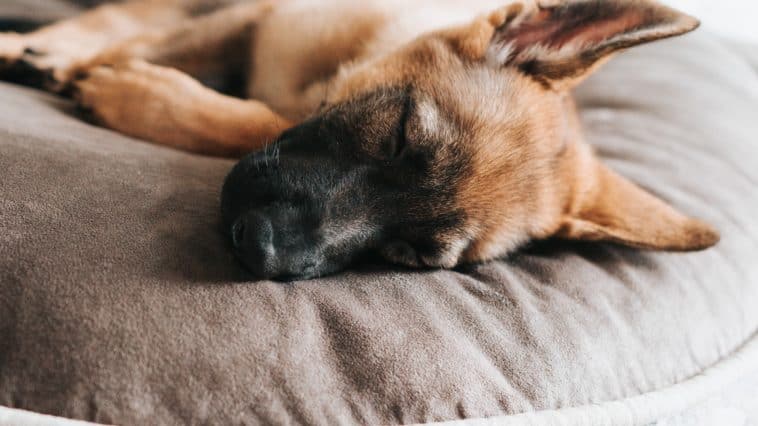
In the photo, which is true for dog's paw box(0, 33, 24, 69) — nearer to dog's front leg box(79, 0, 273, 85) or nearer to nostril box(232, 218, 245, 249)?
dog's front leg box(79, 0, 273, 85)

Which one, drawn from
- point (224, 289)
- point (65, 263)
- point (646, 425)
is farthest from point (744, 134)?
point (65, 263)

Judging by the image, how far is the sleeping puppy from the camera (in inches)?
61.6

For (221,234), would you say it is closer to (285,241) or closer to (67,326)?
(285,241)

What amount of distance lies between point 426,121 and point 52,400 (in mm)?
1130

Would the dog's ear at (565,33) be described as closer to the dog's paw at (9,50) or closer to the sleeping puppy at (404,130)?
the sleeping puppy at (404,130)

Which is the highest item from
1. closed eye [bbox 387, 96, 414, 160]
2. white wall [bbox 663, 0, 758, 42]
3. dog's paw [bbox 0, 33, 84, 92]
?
white wall [bbox 663, 0, 758, 42]

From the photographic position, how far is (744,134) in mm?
2850

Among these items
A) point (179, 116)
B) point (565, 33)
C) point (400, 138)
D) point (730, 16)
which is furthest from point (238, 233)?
point (730, 16)

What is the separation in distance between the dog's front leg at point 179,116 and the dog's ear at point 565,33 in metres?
0.83

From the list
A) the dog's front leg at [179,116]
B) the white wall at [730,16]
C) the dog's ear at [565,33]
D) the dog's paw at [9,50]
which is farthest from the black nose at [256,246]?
the white wall at [730,16]

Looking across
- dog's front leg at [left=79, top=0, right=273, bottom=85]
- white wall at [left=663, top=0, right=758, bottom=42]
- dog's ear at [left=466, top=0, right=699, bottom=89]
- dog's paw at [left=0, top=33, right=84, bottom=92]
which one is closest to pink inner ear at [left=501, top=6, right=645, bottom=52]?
dog's ear at [left=466, top=0, right=699, bottom=89]

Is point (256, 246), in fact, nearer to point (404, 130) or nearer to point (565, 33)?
point (404, 130)

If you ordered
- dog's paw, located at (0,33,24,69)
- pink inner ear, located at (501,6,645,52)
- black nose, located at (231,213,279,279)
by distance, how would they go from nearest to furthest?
black nose, located at (231,213,279,279) < pink inner ear, located at (501,6,645,52) < dog's paw, located at (0,33,24,69)

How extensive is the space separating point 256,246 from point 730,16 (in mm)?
5241
